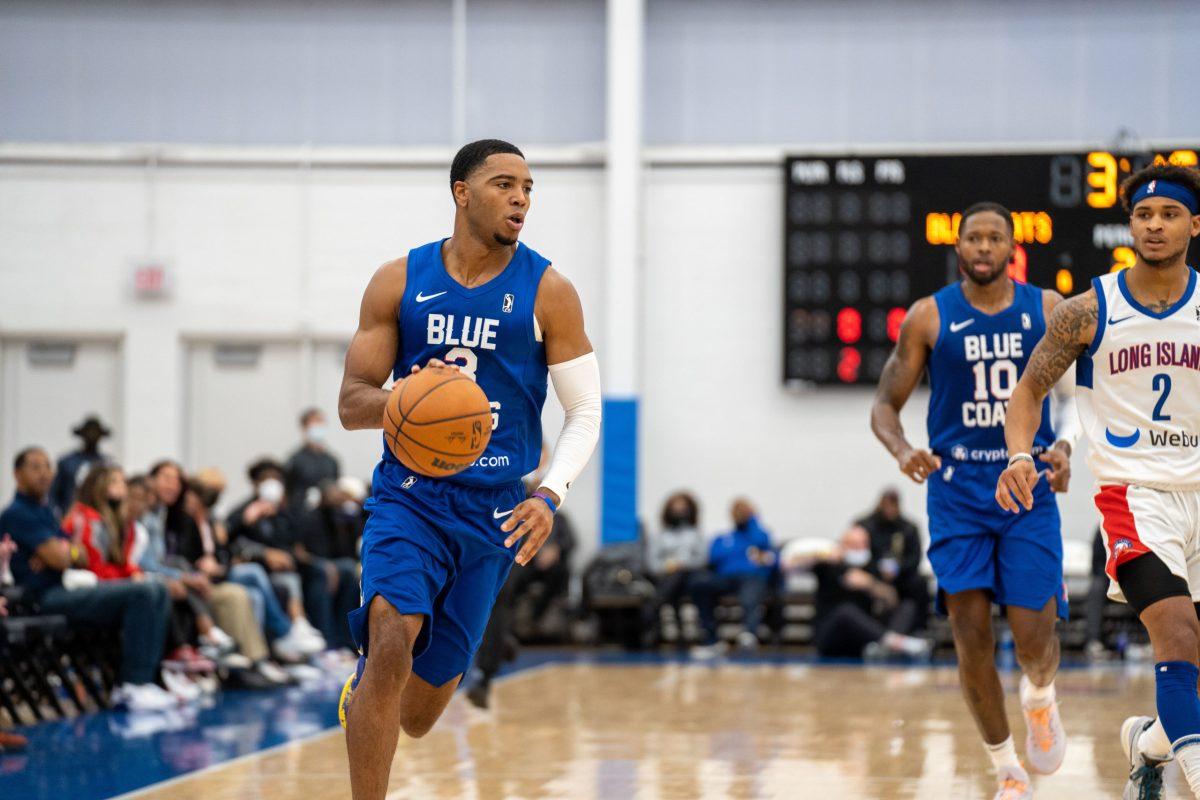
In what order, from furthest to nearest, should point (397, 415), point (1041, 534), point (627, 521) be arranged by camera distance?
point (627, 521)
point (1041, 534)
point (397, 415)

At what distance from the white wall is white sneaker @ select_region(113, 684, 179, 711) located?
23.1 ft

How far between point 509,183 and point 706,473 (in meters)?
12.1

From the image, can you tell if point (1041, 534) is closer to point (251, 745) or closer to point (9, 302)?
point (251, 745)

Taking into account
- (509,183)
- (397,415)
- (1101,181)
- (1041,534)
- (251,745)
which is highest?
(1101,181)

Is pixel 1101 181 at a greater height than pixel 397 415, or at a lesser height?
greater

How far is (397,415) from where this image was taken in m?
4.47

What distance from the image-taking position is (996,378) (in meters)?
6.20

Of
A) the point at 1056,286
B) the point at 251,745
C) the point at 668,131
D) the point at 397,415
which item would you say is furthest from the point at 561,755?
the point at 668,131

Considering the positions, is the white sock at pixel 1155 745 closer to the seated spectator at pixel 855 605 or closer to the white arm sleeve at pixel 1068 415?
the white arm sleeve at pixel 1068 415

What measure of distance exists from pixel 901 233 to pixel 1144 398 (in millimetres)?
10080

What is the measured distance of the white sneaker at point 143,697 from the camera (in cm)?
950

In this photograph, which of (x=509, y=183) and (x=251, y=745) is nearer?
(x=509, y=183)

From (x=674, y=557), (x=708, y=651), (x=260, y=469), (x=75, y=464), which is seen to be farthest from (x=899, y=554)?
(x=75, y=464)

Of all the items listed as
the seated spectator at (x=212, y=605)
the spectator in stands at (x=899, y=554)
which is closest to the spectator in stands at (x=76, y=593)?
the seated spectator at (x=212, y=605)
